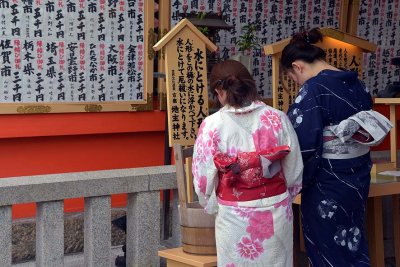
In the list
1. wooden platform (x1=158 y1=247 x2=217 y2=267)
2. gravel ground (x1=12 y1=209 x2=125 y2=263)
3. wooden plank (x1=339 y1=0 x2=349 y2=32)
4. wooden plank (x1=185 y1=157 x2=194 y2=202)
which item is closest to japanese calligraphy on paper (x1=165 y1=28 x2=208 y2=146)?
wooden plank (x1=185 y1=157 x2=194 y2=202)

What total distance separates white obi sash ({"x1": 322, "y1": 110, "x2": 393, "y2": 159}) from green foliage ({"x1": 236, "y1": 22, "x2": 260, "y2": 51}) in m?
2.70

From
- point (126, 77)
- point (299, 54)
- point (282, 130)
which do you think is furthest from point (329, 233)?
point (126, 77)

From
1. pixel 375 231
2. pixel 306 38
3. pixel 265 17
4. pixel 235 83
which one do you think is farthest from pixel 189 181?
pixel 265 17

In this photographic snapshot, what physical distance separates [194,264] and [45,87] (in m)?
2.80

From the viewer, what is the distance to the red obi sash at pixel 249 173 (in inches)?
165

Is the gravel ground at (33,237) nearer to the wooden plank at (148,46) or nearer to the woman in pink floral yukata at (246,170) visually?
the wooden plank at (148,46)

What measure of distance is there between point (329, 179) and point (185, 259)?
3.69 feet

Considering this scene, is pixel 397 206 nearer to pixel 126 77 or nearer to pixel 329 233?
pixel 329 233

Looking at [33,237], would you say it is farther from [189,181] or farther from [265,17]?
[265,17]

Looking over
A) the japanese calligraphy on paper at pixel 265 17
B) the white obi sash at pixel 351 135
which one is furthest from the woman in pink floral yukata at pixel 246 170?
the japanese calligraphy on paper at pixel 265 17

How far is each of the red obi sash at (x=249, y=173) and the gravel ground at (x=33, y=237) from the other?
2931mm

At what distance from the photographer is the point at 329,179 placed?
15.6 feet

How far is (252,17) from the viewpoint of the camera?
7.84 metres

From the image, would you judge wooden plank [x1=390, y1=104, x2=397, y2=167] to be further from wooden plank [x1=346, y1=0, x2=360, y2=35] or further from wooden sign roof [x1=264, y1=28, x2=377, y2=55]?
wooden plank [x1=346, y1=0, x2=360, y2=35]
